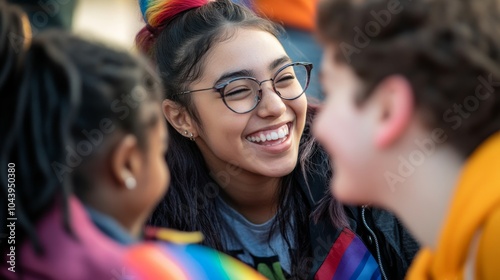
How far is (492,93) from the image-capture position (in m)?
1.33

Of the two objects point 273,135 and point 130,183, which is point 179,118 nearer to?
point 273,135

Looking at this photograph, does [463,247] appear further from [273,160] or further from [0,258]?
[273,160]

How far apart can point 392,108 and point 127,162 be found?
0.49 meters

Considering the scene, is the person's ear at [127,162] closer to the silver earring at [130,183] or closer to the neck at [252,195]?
the silver earring at [130,183]

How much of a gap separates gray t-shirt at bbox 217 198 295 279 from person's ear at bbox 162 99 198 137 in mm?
282

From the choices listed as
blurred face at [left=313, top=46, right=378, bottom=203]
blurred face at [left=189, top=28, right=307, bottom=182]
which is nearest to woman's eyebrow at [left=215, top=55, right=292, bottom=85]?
blurred face at [left=189, top=28, right=307, bottom=182]

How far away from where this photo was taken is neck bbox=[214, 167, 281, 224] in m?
2.71

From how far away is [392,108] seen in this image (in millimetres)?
1354

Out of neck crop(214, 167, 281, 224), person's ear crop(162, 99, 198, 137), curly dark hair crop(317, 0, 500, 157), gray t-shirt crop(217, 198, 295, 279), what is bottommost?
gray t-shirt crop(217, 198, 295, 279)

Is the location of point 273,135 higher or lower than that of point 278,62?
lower

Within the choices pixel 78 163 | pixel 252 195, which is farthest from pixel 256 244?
pixel 78 163

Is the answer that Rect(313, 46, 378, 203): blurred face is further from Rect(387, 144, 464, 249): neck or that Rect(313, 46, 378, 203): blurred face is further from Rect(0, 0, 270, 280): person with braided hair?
Rect(0, 0, 270, 280): person with braided hair

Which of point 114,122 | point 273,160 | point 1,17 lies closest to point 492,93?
point 114,122

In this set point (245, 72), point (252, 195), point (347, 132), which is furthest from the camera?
point (252, 195)
